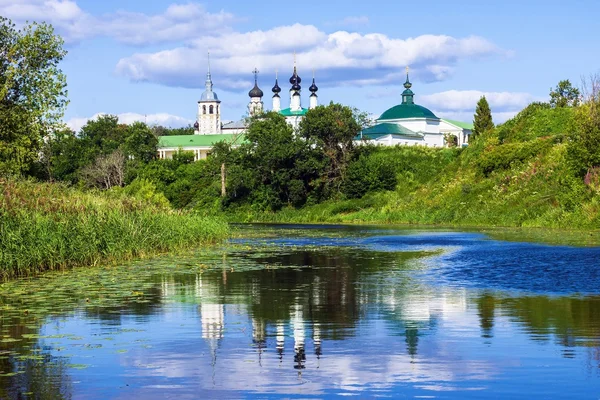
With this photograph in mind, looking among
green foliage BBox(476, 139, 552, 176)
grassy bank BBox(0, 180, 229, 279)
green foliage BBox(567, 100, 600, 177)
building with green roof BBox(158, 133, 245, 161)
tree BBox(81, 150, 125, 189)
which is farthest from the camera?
building with green roof BBox(158, 133, 245, 161)

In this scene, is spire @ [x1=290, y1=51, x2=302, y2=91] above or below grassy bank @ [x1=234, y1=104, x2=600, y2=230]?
above

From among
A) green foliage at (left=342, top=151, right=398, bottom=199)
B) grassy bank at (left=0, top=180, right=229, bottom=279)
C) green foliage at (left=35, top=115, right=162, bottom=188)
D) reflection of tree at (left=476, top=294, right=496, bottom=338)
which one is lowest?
reflection of tree at (left=476, top=294, right=496, bottom=338)

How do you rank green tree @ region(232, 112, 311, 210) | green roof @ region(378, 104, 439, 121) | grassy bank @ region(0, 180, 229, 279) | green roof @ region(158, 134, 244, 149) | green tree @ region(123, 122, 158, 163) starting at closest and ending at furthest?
grassy bank @ region(0, 180, 229, 279) < green tree @ region(232, 112, 311, 210) < green tree @ region(123, 122, 158, 163) < green roof @ region(378, 104, 439, 121) < green roof @ region(158, 134, 244, 149)

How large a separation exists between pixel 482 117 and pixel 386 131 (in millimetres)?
27092

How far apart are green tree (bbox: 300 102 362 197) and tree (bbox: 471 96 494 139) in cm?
2336

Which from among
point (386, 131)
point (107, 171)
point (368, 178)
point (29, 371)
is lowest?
point (29, 371)

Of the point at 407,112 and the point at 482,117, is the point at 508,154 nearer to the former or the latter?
the point at 482,117

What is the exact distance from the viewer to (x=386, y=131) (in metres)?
139

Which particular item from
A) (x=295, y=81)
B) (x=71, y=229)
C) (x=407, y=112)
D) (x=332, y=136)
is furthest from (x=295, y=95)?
(x=71, y=229)

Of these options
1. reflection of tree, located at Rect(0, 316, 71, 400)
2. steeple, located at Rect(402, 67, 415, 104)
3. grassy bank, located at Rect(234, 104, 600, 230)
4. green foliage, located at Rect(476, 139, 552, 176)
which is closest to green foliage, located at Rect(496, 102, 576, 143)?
grassy bank, located at Rect(234, 104, 600, 230)

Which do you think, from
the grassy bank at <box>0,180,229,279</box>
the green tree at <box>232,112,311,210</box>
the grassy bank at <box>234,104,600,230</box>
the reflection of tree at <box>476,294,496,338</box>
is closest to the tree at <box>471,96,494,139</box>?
the grassy bank at <box>234,104,600,230</box>

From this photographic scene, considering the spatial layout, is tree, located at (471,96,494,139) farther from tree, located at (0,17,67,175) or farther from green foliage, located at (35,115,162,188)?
tree, located at (0,17,67,175)

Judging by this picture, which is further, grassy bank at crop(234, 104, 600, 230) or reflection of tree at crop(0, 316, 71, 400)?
grassy bank at crop(234, 104, 600, 230)

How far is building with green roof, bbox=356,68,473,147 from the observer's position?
139m
